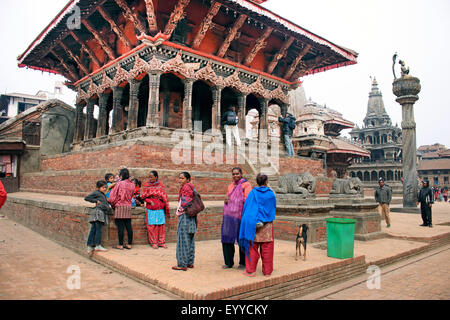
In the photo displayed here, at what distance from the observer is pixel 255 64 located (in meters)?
17.3

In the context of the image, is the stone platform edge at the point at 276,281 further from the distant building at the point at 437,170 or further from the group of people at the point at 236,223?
the distant building at the point at 437,170

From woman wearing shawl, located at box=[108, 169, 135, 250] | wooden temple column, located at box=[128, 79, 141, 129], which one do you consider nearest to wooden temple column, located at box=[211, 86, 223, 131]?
wooden temple column, located at box=[128, 79, 141, 129]

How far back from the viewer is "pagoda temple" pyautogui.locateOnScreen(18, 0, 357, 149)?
41.7 ft

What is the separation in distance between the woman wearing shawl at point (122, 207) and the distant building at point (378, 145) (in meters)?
42.7

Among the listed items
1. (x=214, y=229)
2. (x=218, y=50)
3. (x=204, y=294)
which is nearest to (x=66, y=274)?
(x=204, y=294)

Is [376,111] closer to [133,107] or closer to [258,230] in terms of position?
[133,107]

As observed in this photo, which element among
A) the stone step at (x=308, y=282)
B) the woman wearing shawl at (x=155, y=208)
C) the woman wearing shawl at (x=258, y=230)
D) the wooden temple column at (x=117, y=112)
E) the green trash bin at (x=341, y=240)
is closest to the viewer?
the stone step at (x=308, y=282)

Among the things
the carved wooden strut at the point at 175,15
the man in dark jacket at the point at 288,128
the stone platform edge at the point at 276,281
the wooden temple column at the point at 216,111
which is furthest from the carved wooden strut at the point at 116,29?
the stone platform edge at the point at 276,281

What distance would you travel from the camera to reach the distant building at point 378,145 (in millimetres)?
44875

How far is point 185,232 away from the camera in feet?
15.7

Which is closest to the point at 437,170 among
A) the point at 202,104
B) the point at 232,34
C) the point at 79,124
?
Result: the point at 202,104

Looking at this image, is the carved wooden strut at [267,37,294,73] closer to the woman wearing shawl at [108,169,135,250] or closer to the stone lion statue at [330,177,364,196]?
the stone lion statue at [330,177,364,196]

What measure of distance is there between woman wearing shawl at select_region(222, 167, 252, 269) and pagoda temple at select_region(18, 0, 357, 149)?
7.81 meters
